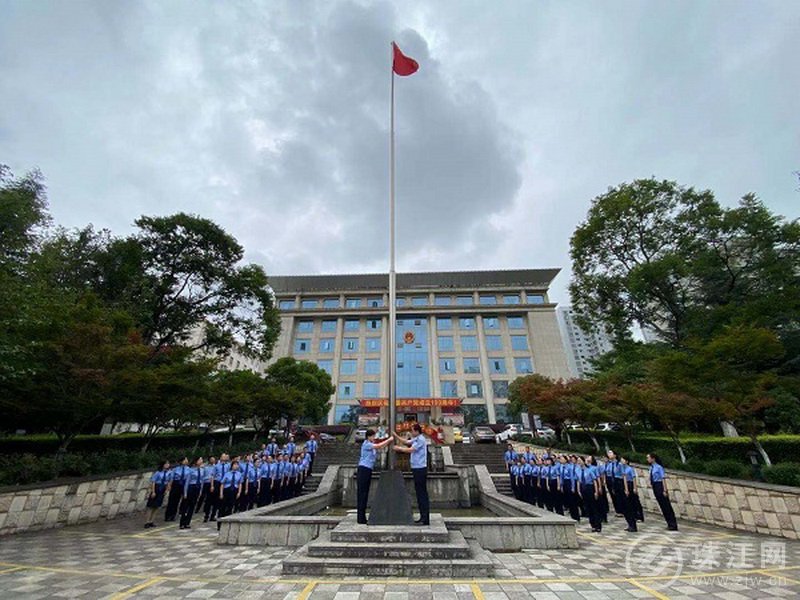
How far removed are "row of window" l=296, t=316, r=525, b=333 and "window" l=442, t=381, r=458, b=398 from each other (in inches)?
273

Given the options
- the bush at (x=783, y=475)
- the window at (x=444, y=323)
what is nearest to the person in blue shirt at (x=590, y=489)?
the bush at (x=783, y=475)

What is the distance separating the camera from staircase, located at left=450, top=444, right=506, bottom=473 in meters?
18.6

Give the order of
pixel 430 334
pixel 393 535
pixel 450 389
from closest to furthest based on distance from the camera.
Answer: pixel 393 535
pixel 450 389
pixel 430 334

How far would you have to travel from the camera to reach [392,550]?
528 centimetres

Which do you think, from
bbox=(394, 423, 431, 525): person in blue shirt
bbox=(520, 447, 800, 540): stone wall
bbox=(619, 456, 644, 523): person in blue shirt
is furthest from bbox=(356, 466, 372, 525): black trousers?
bbox=(520, 447, 800, 540): stone wall

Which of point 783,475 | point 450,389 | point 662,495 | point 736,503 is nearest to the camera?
point 783,475

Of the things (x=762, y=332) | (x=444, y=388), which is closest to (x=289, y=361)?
(x=444, y=388)

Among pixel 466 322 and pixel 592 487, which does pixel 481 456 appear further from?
pixel 466 322

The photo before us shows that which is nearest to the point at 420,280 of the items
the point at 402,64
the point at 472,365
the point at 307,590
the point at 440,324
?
the point at 440,324

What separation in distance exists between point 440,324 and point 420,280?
22.3 feet

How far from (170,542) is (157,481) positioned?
7.90 feet

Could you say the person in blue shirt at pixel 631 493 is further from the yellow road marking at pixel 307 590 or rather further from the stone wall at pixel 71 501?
the stone wall at pixel 71 501

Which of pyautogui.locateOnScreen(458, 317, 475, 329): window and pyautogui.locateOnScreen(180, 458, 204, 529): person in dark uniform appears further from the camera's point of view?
pyautogui.locateOnScreen(458, 317, 475, 329): window

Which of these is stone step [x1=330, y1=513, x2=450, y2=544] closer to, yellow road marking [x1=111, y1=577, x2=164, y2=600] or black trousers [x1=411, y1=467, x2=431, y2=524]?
black trousers [x1=411, y1=467, x2=431, y2=524]
